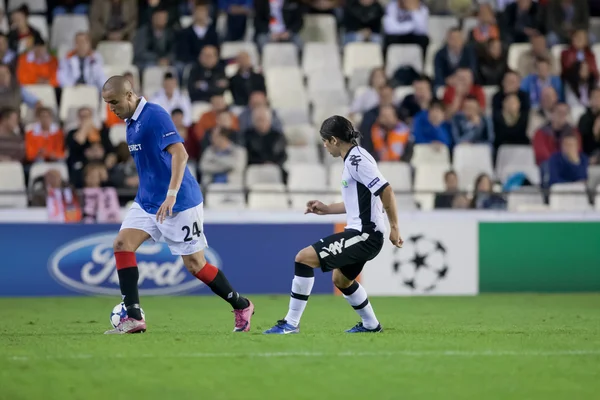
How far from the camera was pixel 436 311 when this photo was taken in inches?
504

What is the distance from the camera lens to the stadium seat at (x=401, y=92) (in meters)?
18.9

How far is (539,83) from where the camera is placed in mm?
19422

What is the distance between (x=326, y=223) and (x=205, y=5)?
18.5ft

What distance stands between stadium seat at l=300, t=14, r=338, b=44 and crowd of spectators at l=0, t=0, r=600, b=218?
0.16 metres

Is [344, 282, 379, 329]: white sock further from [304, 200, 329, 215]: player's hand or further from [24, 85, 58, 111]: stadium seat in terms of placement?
[24, 85, 58, 111]: stadium seat

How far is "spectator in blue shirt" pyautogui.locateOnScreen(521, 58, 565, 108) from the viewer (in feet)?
63.5

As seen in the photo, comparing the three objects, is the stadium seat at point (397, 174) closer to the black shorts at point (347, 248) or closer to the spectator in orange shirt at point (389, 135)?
the spectator in orange shirt at point (389, 135)

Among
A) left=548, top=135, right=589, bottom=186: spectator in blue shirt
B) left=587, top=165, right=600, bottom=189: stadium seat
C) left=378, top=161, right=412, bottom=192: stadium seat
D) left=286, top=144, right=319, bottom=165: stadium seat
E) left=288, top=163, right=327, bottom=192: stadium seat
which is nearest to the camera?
left=378, top=161, right=412, bottom=192: stadium seat

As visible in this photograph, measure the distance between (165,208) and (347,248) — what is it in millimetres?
1437

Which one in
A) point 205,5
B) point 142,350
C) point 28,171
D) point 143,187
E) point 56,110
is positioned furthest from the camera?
point 205,5

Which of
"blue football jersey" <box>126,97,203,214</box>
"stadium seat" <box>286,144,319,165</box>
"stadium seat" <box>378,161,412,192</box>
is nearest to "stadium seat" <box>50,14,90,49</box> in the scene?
"stadium seat" <box>286,144,319,165</box>

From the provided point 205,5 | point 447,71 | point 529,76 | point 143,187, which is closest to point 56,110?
point 205,5

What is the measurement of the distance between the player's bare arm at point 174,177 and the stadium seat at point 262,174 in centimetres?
763

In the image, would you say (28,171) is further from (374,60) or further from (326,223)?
(374,60)
